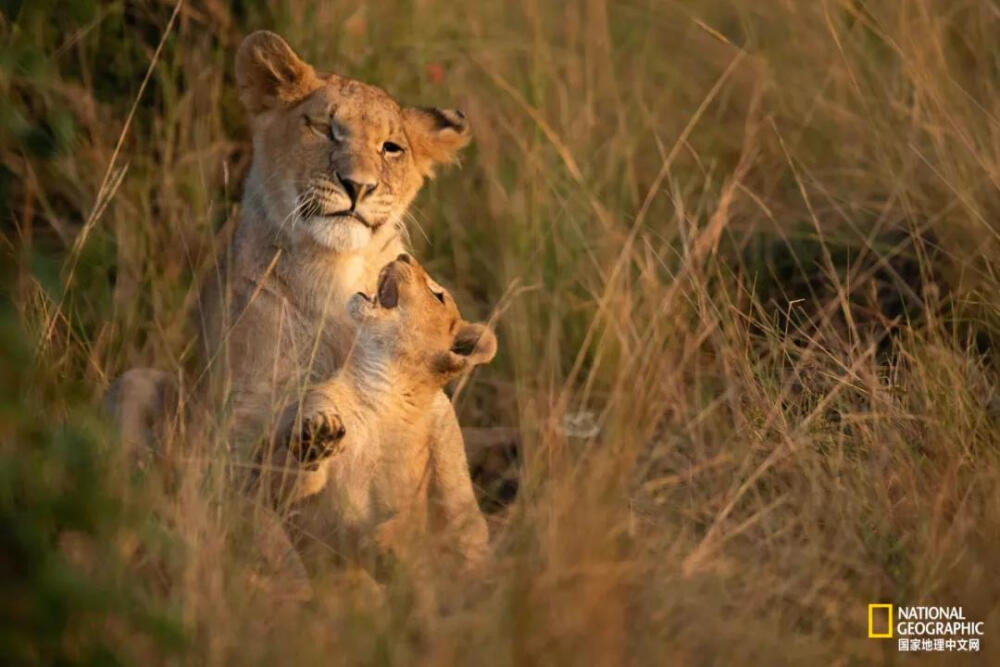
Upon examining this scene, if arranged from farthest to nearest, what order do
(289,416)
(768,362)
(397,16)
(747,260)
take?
(397,16)
(747,260)
(768,362)
(289,416)

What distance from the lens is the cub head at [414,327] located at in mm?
4715

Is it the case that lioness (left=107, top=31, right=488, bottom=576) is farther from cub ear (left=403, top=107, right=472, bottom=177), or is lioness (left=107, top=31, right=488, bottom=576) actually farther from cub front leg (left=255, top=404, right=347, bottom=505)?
cub front leg (left=255, top=404, right=347, bottom=505)

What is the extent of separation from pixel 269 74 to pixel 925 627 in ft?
8.61

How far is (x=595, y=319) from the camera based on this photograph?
495 cm

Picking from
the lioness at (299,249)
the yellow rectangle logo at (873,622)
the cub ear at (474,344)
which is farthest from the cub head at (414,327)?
the yellow rectangle logo at (873,622)

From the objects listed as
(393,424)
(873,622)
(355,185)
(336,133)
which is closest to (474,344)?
(393,424)

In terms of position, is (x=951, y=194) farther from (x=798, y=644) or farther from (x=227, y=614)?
(x=227, y=614)

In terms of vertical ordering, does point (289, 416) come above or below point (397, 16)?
below

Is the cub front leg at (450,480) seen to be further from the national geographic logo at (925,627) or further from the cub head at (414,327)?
the national geographic logo at (925,627)

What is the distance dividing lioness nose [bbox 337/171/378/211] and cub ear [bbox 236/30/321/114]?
17.1 inches

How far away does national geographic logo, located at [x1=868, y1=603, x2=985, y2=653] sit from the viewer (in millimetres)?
3848

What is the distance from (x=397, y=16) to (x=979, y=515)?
4.02 m

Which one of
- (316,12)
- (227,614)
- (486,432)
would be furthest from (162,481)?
(316,12)

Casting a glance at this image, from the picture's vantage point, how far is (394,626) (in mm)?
3623
